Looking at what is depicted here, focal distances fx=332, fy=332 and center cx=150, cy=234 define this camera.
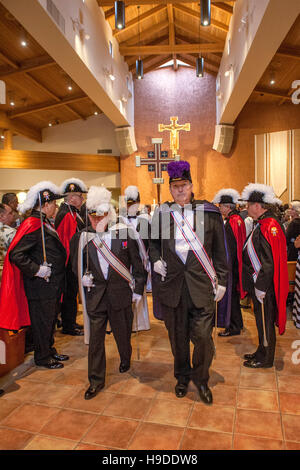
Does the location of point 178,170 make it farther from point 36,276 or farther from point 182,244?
point 36,276

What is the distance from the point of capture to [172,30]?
376 inches

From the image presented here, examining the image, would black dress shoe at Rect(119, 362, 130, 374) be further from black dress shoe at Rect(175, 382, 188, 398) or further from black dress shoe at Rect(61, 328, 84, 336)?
black dress shoe at Rect(61, 328, 84, 336)

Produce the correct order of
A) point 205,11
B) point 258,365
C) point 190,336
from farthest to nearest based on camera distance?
point 205,11 < point 258,365 < point 190,336

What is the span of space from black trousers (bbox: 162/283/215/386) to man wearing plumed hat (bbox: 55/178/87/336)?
1787 mm

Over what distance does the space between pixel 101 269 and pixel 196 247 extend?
0.80 metres

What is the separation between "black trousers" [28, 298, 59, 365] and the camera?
321cm

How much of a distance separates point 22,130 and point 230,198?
33.0ft

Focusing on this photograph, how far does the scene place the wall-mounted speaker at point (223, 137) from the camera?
1080 cm

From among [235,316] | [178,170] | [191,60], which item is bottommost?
[235,316]

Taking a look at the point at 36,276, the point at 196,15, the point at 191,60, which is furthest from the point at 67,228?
the point at 191,60

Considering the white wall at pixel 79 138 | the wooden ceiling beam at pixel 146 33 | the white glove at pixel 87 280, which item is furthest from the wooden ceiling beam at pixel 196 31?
the white glove at pixel 87 280

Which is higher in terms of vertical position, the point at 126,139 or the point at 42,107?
the point at 42,107

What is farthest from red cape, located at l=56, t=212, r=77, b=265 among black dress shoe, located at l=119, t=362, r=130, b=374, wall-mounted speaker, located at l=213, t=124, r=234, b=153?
wall-mounted speaker, located at l=213, t=124, r=234, b=153
